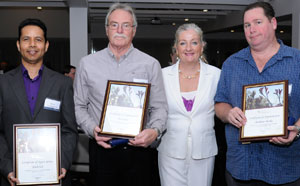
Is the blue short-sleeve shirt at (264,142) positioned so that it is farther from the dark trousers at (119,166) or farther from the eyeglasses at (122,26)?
the eyeglasses at (122,26)

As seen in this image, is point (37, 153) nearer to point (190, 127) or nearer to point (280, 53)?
point (190, 127)

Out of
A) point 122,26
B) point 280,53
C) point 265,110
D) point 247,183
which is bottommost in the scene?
point 247,183

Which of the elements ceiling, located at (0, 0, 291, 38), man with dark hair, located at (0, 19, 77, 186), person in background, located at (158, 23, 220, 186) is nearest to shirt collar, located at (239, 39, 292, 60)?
person in background, located at (158, 23, 220, 186)

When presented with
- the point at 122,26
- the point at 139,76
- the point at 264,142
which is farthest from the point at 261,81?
A: the point at 122,26

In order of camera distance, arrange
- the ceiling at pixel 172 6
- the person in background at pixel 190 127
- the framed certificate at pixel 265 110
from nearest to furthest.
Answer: the framed certificate at pixel 265 110 < the person in background at pixel 190 127 < the ceiling at pixel 172 6

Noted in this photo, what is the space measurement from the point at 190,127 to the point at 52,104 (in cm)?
99

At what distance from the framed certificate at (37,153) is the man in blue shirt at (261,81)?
1087 mm

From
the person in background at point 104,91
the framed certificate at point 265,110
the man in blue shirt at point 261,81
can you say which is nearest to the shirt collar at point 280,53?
the man in blue shirt at point 261,81

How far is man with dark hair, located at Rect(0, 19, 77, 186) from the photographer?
2.05 m

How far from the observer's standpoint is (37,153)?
6.49ft

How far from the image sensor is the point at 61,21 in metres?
13.9

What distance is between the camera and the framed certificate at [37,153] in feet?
6.36

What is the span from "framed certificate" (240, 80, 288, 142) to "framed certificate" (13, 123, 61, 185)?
44.3 inches

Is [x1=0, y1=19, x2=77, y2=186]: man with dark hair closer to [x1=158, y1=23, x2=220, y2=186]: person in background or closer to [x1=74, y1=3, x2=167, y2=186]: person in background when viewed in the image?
[x1=74, y1=3, x2=167, y2=186]: person in background
